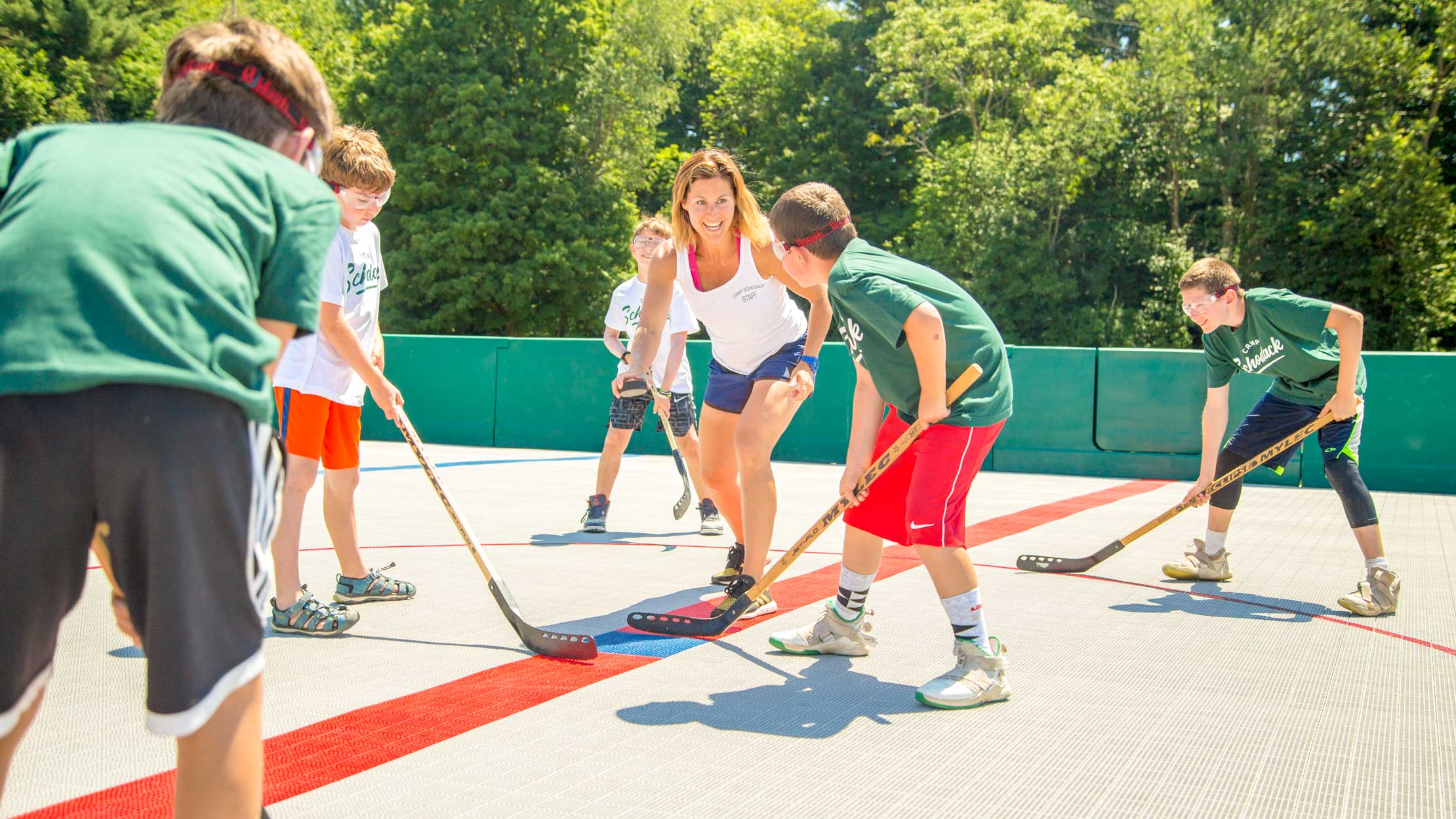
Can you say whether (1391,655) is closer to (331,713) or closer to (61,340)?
(331,713)

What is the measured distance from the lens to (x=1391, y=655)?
384cm

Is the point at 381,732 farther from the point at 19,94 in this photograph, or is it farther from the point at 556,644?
the point at 19,94

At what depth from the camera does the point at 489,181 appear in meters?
31.6

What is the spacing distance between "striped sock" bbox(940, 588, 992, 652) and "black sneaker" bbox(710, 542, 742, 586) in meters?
1.63

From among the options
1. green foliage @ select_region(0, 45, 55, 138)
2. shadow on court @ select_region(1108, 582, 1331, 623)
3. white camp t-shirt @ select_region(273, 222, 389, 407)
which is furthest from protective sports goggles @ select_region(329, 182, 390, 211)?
green foliage @ select_region(0, 45, 55, 138)

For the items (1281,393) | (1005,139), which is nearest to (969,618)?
(1281,393)

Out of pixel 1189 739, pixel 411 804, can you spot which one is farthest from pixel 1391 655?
pixel 411 804

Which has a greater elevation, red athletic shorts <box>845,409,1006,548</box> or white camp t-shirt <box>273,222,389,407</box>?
white camp t-shirt <box>273,222,389,407</box>

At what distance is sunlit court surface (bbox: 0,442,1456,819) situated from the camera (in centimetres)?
245

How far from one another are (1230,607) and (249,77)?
4.36 metres

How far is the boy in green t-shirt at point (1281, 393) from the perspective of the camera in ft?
15.2

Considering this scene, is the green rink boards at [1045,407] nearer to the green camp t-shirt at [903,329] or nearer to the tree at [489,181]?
the green camp t-shirt at [903,329]

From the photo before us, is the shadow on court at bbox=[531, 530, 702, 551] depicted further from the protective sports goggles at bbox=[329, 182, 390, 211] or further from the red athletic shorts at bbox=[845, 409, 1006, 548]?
the red athletic shorts at bbox=[845, 409, 1006, 548]

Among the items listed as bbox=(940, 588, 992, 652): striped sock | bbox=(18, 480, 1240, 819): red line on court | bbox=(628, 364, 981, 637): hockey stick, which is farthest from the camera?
bbox=(628, 364, 981, 637): hockey stick
